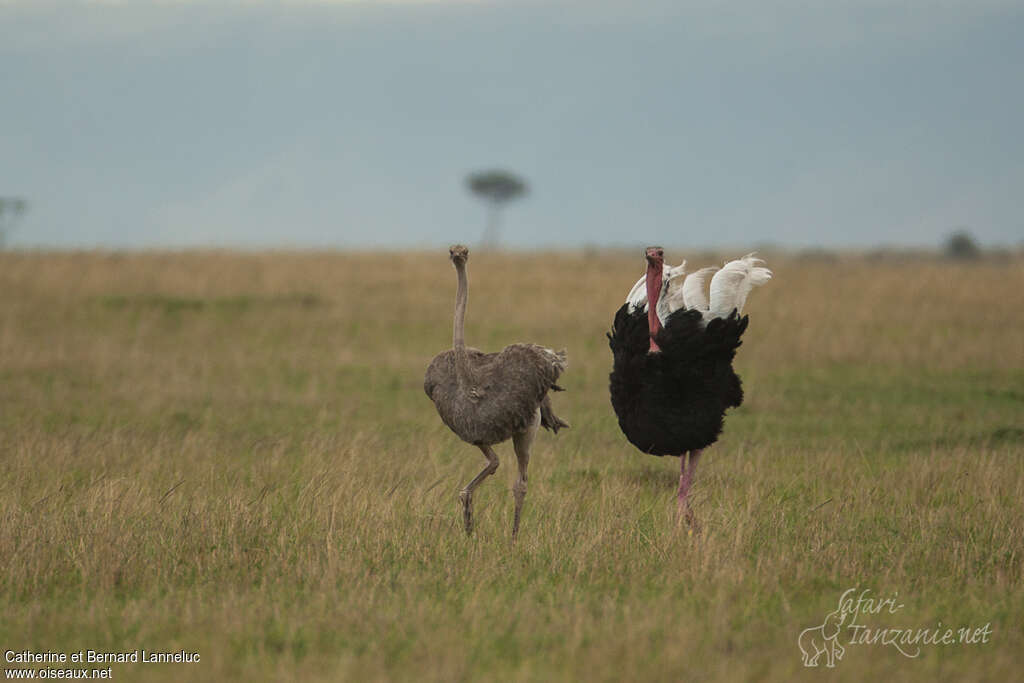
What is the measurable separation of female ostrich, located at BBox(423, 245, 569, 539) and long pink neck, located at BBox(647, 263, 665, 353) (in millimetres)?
629

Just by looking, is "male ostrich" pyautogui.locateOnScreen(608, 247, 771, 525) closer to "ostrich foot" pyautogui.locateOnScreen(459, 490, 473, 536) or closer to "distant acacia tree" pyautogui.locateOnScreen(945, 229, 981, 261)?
"ostrich foot" pyautogui.locateOnScreen(459, 490, 473, 536)

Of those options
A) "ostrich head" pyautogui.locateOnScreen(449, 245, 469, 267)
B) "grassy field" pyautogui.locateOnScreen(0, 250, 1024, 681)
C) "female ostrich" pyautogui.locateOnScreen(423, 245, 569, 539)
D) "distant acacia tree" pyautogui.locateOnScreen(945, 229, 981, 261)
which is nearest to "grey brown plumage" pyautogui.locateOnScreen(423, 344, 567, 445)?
"female ostrich" pyautogui.locateOnScreen(423, 245, 569, 539)

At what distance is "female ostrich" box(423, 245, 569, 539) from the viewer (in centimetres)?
725

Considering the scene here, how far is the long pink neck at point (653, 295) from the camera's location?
25.2 ft

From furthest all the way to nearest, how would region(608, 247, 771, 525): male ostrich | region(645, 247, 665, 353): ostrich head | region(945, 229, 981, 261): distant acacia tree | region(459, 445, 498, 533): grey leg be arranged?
region(945, 229, 981, 261): distant acacia tree, region(608, 247, 771, 525): male ostrich, region(645, 247, 665, 353): ostrich head, region(459, 445, 498, 533): grey leg

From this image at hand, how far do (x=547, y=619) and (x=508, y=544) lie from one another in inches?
55.6

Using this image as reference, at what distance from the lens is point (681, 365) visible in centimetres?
785

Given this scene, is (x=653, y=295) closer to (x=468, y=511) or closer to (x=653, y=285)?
(x=653, y=285)

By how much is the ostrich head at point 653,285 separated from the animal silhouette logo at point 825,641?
241 cm

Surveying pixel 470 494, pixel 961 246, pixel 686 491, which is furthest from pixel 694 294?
pixel 961 246

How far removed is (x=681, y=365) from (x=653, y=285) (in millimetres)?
550

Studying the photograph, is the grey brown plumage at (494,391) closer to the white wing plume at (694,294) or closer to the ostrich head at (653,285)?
the ostrich head at (653,285)

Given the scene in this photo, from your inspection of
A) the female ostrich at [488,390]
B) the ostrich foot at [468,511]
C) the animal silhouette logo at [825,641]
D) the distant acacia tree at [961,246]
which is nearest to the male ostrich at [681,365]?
the female ostrich at [488,390]

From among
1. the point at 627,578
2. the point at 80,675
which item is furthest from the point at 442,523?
the point at 80,675
